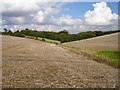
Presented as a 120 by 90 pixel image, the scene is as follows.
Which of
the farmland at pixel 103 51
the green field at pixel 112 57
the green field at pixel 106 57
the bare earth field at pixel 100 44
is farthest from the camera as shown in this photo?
the bare earth field at pixel 100 44

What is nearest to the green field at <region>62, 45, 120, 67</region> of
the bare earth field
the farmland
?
the farmland

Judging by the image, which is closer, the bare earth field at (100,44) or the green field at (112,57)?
the green field at (112,57)

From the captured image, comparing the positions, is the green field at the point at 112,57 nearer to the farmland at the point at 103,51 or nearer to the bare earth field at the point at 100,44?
the farmland at the point at 103,51

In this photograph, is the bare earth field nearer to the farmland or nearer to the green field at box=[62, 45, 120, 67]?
the farmland

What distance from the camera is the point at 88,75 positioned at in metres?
21.6

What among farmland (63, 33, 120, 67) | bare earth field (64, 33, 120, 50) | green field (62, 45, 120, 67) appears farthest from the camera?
bare earth field (64, 33, 120, 50)

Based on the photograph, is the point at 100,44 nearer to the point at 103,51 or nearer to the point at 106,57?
the point at 103,51

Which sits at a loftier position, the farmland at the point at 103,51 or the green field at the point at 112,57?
the farmland at the point at 103,51

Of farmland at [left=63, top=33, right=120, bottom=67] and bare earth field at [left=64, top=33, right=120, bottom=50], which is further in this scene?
bare earth field at [left=64, top=33, right=120, bottom=50]

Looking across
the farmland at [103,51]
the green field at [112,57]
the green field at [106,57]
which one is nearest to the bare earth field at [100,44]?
the farmland at [103,51]

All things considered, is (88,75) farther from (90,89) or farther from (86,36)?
(86,36)

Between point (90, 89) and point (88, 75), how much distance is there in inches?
195

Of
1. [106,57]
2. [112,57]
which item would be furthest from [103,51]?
[106,57]

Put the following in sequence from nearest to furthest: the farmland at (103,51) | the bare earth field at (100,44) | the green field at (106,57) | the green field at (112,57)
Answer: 1. the green field at (106,57)
2. the green field at (112,57)
3. the farmland at (103,51)
4. the bare earth field at (100,44)
